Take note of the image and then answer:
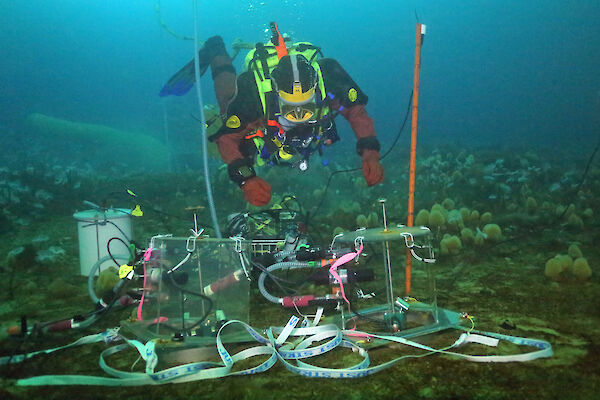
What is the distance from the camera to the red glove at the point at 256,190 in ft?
12.3

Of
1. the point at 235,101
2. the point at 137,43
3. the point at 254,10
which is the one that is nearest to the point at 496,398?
the point at 235,101

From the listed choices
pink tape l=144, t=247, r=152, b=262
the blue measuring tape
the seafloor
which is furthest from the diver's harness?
the blue measuring tape

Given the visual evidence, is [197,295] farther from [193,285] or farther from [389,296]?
[389,296]

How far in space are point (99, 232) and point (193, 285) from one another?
1747 millimetres

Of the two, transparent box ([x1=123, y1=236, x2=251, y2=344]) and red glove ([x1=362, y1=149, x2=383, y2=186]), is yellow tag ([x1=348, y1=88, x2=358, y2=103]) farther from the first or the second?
transparent box ([x1=123, y1=236, x2=251, y2=344])

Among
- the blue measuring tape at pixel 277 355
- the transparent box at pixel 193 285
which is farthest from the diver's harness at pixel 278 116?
the blue measuring tape at pixel 277 355

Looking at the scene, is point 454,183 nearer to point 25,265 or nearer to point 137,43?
point 25,265

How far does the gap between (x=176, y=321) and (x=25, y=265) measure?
118 inches

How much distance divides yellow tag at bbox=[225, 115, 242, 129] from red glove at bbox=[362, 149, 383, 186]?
142cm

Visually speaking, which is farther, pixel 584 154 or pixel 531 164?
pixel 584 154

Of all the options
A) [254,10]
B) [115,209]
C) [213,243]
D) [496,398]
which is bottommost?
[496,398]

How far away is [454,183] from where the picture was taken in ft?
30.6

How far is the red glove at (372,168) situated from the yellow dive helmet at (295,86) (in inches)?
32.9

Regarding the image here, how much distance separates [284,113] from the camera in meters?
3.71
